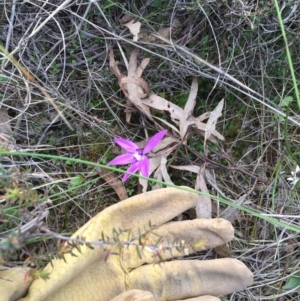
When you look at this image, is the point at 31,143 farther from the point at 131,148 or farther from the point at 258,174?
the point at 258,174

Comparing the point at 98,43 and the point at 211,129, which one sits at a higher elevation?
the point at 98,43

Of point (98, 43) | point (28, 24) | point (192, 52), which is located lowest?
point (192, 52)

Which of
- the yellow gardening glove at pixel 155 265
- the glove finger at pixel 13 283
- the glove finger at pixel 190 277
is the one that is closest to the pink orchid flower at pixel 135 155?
the yellow gardening glove at pixel 155 265

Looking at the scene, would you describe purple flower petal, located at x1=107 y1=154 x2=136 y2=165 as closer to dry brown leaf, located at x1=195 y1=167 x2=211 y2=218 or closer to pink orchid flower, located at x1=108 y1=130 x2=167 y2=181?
pink orchid flower, located at x1=108 y1=130 x2=167 y2=181

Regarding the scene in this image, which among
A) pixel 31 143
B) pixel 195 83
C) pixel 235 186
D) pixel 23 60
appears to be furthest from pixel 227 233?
pixel 23 60

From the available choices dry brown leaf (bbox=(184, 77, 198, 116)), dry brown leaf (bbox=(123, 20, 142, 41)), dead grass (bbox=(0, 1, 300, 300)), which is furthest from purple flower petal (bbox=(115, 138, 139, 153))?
dry brown leaf (bbox=(123, 20, 142, 41))

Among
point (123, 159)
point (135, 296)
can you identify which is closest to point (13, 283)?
point (135, 296)

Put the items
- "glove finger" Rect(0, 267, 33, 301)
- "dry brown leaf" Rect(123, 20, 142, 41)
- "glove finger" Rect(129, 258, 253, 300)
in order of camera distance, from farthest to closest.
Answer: "dry brown leaf" Rect(123, 20, 142, 41), "glove finger" Rect(129, 258, 253, 300), "glove finger" Rect(0, 267, 33, 301)

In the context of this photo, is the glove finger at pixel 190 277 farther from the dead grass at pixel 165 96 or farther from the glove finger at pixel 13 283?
the glove finger at pixel 13 283
